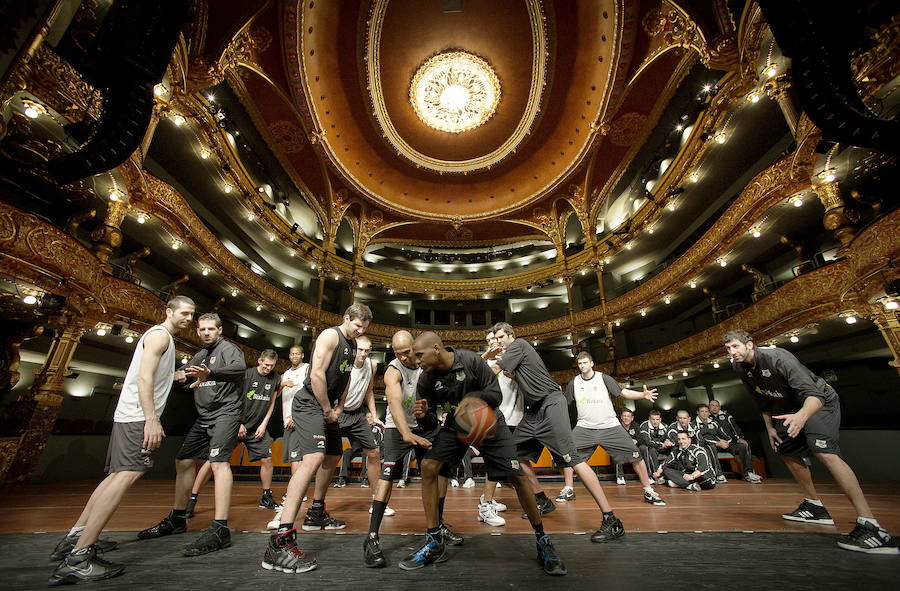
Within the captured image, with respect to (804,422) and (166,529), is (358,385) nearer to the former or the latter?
(166,529)

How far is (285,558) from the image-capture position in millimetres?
2395

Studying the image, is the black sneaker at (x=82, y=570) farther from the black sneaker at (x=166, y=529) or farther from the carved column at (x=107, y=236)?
the carved column at (x=107, y=236)

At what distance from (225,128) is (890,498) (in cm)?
2002

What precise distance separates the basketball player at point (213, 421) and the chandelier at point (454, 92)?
17921 mm

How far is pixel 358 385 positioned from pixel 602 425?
350cm

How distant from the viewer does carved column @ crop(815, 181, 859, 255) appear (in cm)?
813

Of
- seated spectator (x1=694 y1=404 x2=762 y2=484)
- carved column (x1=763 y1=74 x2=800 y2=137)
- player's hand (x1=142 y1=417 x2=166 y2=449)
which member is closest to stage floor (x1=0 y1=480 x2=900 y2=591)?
player's hand (x1=142 y1=417 x2=166 y2=449)

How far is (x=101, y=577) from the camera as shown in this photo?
7.20ft

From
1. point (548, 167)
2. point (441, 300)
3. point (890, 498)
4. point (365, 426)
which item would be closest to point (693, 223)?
point (548, 167)

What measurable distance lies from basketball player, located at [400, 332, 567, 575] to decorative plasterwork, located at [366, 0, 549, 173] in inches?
699

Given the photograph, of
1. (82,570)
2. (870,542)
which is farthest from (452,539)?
(870,542)

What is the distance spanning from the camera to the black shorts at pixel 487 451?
9.03 feet

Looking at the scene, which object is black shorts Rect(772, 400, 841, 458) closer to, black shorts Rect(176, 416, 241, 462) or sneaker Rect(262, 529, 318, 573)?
sneaker Rect(262, 529, 318, 573)

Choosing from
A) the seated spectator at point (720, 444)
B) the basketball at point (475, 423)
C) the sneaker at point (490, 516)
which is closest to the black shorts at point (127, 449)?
the basketball at point (475, 423)
